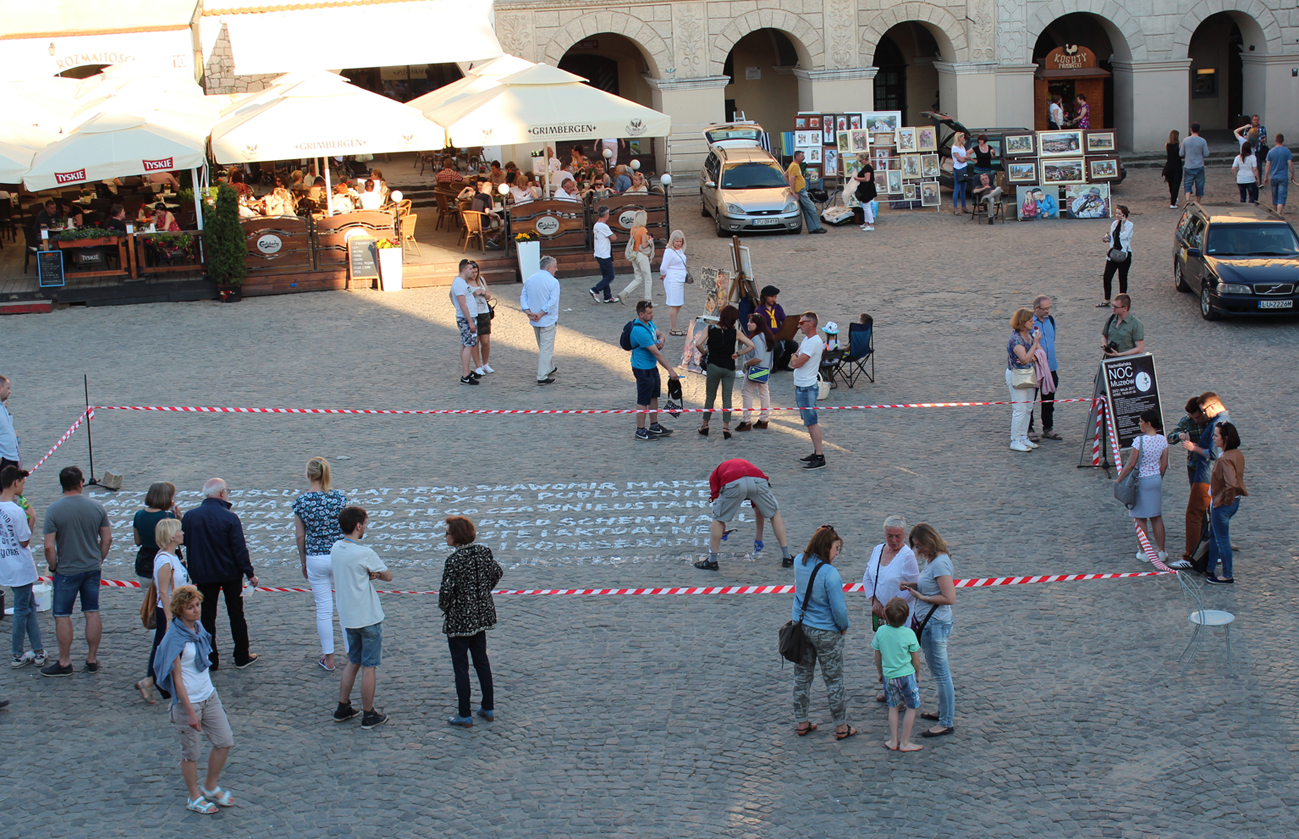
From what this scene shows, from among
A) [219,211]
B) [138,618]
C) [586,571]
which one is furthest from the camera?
[219,211]

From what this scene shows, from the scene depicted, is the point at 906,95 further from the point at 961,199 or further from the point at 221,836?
the point at 221,836

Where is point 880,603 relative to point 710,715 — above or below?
above

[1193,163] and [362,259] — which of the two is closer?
[362,259]

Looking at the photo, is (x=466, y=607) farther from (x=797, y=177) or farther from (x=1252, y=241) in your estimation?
(x=797, y=177)

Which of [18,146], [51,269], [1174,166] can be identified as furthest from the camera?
[1174,166]

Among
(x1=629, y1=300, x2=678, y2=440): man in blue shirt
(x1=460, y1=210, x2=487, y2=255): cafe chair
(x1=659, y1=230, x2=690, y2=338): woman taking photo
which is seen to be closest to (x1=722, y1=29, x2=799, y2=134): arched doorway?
(x1=460, y1=210, x2=487, y2=255): cafe chair

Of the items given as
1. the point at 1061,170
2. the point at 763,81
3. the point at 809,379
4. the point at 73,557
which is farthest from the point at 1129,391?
the point at 763,81

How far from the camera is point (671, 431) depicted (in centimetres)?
1404

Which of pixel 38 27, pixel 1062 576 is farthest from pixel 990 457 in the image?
pixel 38 27

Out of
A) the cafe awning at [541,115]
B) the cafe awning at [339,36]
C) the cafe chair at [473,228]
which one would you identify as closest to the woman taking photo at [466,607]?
the cafe awning at [541,115]

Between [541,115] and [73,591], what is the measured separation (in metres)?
15.2

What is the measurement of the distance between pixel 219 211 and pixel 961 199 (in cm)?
1617

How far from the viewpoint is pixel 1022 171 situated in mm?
26703

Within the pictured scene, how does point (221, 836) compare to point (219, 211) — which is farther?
point (219, 211)
